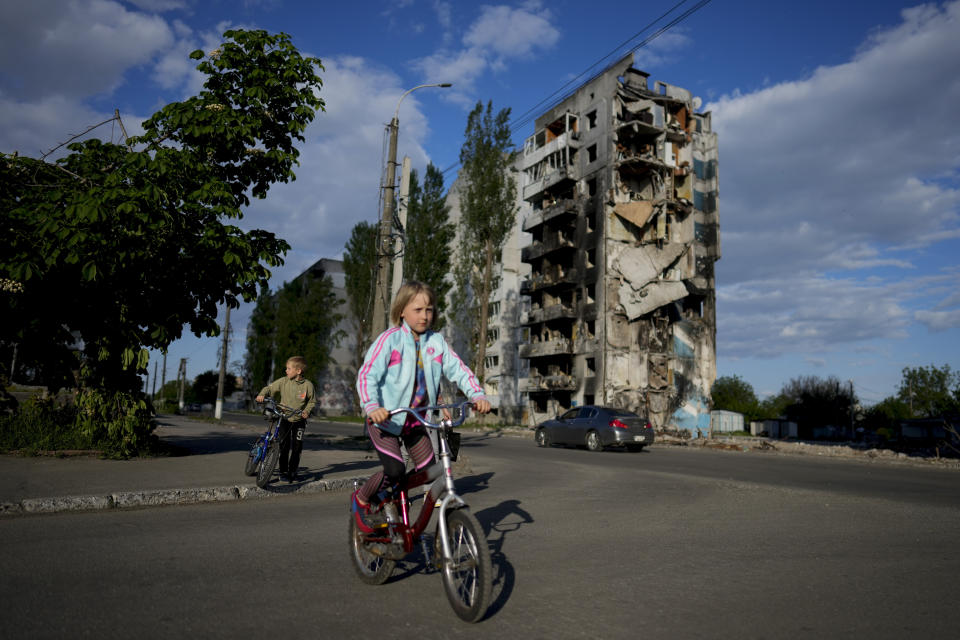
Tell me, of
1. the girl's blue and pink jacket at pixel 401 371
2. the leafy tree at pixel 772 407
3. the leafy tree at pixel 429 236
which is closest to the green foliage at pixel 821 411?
the leafy tree at pixel 772 407

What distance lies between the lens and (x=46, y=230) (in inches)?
341

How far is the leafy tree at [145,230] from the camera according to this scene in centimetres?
892

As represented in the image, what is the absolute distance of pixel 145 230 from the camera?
30.0ft

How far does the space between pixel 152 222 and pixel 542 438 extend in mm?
17359

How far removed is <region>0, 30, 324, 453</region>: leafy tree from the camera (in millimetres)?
8922

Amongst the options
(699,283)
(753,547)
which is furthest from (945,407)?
(753,547)

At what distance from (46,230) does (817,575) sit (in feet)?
32.3

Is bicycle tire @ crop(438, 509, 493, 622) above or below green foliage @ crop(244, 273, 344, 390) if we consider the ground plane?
below

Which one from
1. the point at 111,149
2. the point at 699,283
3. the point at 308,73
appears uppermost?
the point at 699,283

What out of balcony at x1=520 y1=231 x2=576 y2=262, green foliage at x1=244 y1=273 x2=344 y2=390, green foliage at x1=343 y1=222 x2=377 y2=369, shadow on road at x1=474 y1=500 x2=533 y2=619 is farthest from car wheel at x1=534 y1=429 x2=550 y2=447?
green foliage at x1=244 y1=273 x2=344 y2=390

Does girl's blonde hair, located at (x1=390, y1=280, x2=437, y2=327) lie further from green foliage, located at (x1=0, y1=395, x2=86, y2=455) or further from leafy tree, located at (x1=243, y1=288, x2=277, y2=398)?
leafy tree, located at (x1=243, y1=288, x2=277, y2=398)

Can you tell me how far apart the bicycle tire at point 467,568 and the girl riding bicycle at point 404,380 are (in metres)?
0.57

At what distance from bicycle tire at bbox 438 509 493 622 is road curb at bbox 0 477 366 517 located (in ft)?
18.0

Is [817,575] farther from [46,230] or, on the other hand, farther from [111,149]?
[111,149]
